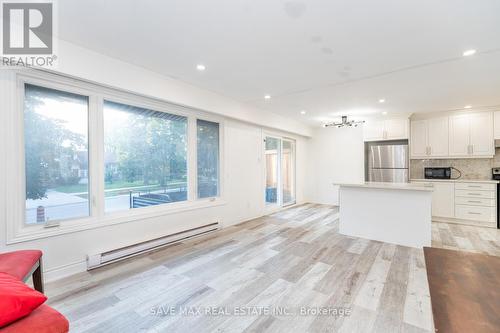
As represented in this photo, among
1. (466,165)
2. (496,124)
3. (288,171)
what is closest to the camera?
(496,124)

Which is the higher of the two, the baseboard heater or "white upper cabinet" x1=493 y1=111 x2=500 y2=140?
"white upper cabinet" x1=493 y1=111 x2=500 y2=140

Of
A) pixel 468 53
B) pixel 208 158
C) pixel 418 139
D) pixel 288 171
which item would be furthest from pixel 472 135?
pixel 208 158

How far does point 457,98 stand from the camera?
440cm

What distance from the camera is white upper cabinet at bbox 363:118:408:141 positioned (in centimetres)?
576

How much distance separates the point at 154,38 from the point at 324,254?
11.6ft

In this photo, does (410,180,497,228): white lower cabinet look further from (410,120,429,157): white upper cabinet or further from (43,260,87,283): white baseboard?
(43,260,87,283): white baseboard

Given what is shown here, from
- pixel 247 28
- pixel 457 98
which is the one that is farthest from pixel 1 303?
pixel 457 98

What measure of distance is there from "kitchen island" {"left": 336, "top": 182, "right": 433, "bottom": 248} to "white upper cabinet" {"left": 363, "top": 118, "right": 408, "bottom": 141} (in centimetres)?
245

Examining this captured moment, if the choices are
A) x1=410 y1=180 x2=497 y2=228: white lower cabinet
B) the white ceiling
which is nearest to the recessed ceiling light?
the white ceiling

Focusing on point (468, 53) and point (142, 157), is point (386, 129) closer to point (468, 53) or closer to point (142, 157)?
point (468, 53)

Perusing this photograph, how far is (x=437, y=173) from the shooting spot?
551 centimetres

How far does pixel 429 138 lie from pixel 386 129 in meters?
0.97

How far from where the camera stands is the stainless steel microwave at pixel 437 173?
5.44 metres

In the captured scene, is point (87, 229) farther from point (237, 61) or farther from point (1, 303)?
point (237, 61)
